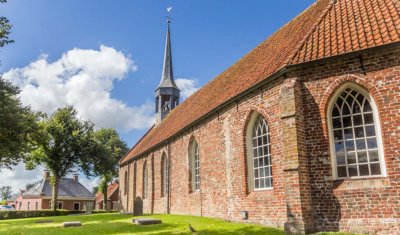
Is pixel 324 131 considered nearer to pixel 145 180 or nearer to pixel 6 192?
pixel 145 180

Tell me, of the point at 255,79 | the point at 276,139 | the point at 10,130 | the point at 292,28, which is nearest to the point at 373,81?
the point at 276,139

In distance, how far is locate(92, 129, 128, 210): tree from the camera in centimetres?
4394

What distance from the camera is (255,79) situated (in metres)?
14.2

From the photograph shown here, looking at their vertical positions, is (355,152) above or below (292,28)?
below

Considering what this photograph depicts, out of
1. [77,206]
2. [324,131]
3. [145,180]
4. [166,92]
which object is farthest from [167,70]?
[77,206]

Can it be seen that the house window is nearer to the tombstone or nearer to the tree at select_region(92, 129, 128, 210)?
the tree at select_region(92, 129, 128, 210)

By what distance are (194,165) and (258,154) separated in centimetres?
703

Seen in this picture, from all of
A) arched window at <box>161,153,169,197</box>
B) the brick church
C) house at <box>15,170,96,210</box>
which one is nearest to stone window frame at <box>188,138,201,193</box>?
the brick church

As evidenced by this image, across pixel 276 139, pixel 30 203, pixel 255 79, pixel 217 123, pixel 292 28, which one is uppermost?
pixel 292 28

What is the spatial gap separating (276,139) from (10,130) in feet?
56.2

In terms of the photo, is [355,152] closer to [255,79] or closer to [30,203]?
[255,79]

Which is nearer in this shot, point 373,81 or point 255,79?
point 373,81

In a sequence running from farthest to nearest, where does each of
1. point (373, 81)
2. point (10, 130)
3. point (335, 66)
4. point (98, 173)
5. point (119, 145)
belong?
1. point (119, 145)
2. point (98, 173)
3. point (10, 130)
4. point (335, 66)
5. point (373, 81)

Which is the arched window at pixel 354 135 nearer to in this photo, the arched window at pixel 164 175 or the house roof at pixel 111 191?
the arched window at pixel 164 175
